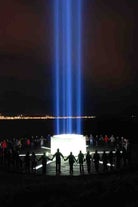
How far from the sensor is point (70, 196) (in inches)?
479

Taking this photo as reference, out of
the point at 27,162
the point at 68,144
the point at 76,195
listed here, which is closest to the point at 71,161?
the point at 27,162

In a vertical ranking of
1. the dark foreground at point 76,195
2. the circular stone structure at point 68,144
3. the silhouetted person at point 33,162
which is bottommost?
the dark foreground at point 76,195

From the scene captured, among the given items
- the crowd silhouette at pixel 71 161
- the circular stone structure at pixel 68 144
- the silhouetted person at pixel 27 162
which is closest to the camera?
the crowd silhouette at pixel 71 161

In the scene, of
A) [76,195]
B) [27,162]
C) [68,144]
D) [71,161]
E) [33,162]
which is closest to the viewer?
[76,195]

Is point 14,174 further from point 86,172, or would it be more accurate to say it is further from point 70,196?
point 70,196

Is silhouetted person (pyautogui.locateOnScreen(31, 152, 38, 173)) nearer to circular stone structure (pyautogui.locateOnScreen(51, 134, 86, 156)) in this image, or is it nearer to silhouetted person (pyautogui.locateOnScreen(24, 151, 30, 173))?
silhouetted person (pyautogui.locateOnScreen(24, 151, 30, 173))

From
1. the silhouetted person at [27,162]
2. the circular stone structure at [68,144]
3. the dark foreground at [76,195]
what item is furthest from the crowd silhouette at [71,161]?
the dark foreground at [76,195]

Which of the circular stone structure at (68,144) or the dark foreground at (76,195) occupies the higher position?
the circular stone structure at (68,144)

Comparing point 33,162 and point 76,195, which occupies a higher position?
point 33,162

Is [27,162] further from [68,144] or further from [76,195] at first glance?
[76,195]

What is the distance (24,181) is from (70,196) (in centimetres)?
629

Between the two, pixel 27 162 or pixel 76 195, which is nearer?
pixel 76 195

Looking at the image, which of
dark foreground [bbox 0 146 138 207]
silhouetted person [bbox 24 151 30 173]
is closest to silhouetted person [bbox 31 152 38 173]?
silhouetted person [bbox 24 151 30 173]

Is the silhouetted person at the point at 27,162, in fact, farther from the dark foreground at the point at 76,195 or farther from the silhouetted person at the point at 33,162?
the dark foreground at the point at 76,195
